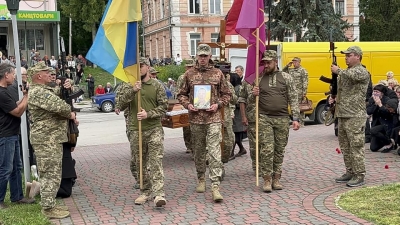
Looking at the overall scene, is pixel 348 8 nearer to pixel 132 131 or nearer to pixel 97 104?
pixel 97 104

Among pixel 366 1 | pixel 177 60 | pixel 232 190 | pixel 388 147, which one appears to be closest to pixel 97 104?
pixel 177 60

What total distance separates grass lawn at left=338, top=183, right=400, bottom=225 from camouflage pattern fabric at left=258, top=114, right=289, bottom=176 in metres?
1.11

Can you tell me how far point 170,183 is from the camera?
889cm

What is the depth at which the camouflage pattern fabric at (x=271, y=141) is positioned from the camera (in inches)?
311

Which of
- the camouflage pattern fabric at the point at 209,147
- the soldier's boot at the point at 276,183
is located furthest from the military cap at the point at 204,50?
the soldier's boot at the point at 276,183

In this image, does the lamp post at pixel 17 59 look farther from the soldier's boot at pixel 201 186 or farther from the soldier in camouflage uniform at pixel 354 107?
the soldier in camouflage uniform at pixel 354 107

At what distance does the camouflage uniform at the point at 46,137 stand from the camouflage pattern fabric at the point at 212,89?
6.07 feet

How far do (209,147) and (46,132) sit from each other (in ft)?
7.35

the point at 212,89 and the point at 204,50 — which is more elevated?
the point at 204,50

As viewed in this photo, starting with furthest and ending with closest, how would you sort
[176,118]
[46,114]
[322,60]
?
1. [322,60]
2. [176,118]
3. [46,114]

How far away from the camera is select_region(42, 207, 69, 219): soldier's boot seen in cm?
684

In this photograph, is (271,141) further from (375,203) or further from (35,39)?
(35,39)

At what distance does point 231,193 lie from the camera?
313 inches

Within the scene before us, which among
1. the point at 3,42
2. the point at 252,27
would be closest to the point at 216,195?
the point at 252,27
